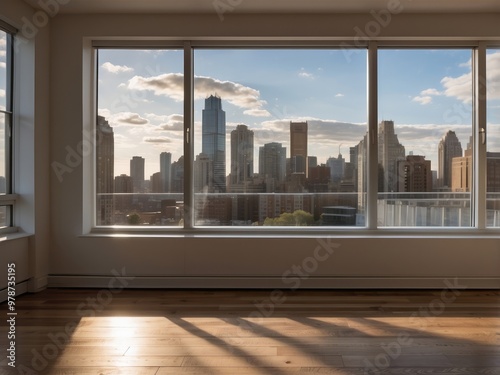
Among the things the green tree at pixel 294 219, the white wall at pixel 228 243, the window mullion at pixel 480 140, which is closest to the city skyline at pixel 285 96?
the window mullion at pixel 480 140

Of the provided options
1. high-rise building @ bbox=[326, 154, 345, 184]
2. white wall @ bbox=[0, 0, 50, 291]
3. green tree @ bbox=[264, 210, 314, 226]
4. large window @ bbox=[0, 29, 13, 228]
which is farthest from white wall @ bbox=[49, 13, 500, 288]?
high-rise building @ bbox=[326, 154, 345, 184]

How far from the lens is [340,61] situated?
4.10 meters

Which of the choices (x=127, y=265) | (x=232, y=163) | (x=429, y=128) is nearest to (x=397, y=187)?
(x=429, y=128)

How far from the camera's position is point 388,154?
13.4ft

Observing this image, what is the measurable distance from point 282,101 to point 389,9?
1.35 metres

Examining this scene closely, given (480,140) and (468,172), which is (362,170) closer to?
(468,172)

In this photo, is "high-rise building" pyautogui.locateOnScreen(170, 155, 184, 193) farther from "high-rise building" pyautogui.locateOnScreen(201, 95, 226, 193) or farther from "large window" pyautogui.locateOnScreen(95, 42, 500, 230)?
"high-rise building" pyautogui.locateOnScreen(201, 95, 226, 193)

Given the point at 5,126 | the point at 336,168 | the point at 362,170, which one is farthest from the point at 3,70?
the point at 362,170

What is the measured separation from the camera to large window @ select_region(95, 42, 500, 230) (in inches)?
160

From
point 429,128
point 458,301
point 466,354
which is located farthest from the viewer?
point 429,128

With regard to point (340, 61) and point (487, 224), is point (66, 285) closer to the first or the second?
point (340, 61)

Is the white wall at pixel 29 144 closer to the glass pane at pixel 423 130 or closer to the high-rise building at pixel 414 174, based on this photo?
the glass pane at pixel 423 130

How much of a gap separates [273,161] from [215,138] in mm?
659

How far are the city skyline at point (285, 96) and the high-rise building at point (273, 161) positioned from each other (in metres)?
0.06
